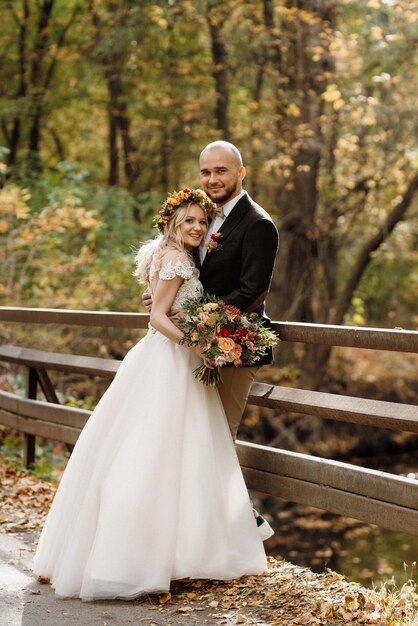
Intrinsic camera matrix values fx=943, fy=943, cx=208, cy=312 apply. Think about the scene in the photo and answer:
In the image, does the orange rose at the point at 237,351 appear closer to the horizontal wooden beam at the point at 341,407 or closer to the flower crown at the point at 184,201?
the horizontal wooden beam at the point at 341,407

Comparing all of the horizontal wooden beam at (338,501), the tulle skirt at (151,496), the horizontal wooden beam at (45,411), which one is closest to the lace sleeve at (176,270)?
the tulle skirt at (151,496)

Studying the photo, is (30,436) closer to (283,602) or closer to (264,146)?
(283,602)

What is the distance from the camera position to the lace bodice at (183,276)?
5.04 meters

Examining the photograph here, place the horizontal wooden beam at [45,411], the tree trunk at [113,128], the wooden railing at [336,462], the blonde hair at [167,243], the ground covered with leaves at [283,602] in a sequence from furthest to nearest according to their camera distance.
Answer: the tree trunk at [113,128] < the horizontal wooden beam at [45,411] < the blonde hair at [167,243] < the wooden railing at [336,462] < the ground covered with leaves at [283,602]

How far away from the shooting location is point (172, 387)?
16.4ft

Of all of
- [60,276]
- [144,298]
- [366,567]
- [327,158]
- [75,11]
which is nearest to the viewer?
[144,298]

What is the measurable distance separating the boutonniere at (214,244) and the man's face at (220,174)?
0.85 feet

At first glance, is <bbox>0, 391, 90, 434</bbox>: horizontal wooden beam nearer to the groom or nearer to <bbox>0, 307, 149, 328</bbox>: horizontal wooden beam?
A: <bbox>0, 307, 149, 328</bbox>: horizontal wooden beam

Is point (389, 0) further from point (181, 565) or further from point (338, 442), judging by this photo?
point (181, 565)

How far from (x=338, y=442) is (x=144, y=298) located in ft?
38.7

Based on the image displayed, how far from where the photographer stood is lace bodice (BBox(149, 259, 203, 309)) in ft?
16.5

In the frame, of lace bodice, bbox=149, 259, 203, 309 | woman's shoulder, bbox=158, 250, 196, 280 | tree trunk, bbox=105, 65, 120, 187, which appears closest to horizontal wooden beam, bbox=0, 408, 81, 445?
lace bodice, bbox=149, 259, 203, 309

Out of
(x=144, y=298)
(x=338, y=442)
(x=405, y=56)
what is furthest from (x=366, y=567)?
(x=405, y=56)

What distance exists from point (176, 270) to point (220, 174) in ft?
2.05
